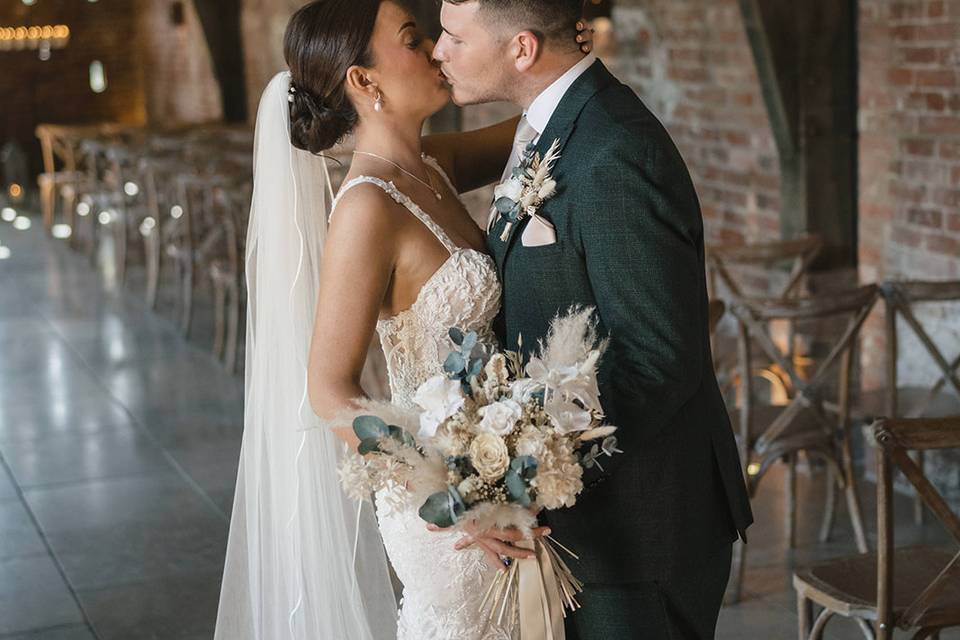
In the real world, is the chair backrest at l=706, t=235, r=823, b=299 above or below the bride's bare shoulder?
below

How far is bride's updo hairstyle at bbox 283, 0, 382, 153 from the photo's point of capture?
2334 millimetres

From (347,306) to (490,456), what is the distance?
0.48m

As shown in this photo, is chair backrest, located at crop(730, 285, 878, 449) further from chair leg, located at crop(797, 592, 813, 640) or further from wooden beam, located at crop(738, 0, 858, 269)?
wooden beam, located at crop(738, 0, 858, 269)

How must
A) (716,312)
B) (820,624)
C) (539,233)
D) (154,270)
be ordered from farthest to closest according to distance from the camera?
(154,270), (716,312), (820,624), (539,233)

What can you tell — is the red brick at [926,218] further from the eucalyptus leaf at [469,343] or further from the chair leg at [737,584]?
the eucalyptus leaf at [469,343]

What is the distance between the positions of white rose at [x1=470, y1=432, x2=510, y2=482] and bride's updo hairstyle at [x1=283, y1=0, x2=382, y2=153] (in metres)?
0.88

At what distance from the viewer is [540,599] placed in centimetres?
200

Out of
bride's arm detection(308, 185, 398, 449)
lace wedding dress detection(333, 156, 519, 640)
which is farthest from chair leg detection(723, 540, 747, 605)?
bride's arm detection(308, 185, 398, 449)

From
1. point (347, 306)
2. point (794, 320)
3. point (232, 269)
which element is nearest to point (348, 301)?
point (347, 306)

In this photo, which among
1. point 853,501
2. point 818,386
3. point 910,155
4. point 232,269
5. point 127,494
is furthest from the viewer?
point 232,269

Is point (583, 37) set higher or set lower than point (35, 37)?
lower

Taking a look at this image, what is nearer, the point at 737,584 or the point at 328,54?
the point at 328,54

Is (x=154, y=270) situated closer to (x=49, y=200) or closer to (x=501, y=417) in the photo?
(x=49, y=200)

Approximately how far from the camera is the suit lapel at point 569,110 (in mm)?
1984
